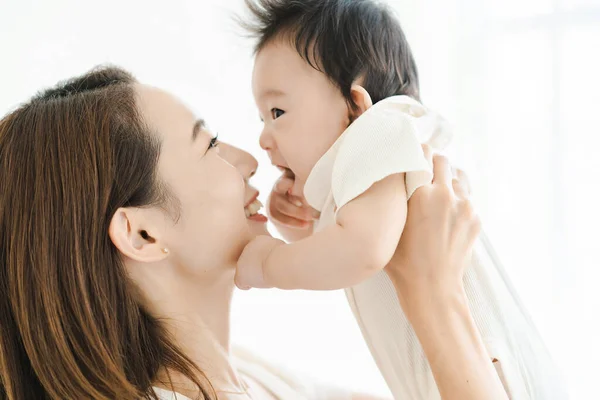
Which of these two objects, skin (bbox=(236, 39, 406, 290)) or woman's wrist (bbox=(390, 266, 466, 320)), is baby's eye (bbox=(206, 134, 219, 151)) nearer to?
skin (bbox=(236, 39, 406, 290))

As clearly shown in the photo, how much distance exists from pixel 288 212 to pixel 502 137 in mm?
1762

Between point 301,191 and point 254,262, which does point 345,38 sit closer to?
point 301,191

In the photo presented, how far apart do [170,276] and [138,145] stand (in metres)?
0.25

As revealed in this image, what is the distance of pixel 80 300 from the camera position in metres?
1.13

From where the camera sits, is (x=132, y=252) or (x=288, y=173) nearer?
(x=132, y=252)

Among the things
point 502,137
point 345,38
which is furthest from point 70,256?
point 502,137

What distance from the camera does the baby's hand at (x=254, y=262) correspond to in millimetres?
1238

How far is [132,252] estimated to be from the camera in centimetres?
117

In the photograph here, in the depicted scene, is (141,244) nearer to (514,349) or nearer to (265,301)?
(514,349)

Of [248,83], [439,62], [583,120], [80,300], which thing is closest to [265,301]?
[248,83]

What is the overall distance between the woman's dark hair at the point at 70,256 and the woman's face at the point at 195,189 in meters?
0.05

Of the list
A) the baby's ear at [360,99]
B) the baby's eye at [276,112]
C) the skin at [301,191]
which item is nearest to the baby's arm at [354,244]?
the skin at [301,191]

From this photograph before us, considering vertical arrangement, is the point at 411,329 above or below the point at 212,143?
below

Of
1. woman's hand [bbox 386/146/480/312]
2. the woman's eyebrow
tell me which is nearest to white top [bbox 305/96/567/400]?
woman's hand [bbox 386/146/480/312]
